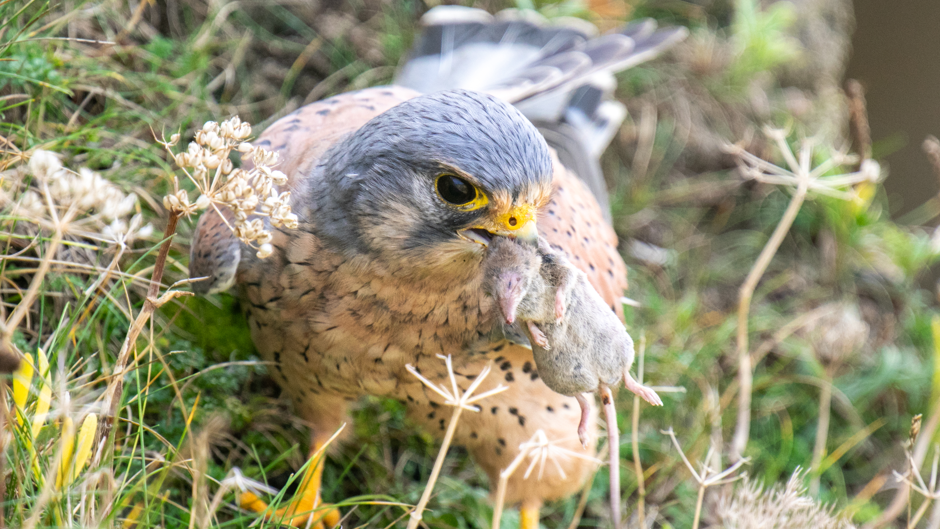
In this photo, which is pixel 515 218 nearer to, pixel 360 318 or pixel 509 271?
pixel 509 271

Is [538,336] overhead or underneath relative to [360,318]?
overhead

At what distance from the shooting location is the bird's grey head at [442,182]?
206 centimetres

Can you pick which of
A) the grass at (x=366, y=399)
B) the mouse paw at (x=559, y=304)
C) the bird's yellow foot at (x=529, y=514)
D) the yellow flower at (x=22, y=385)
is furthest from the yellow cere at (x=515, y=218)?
the bird's yellow foot at (x=529, y=514)

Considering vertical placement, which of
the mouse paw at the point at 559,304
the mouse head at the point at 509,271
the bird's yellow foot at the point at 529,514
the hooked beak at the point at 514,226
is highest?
the hooked beak at the point at 514,226

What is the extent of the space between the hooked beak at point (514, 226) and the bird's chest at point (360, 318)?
0.91 feet

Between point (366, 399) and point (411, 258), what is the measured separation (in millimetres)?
1575

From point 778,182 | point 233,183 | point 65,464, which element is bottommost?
point 778,182

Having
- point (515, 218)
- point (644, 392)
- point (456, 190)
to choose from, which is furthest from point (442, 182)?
point (644, 392)

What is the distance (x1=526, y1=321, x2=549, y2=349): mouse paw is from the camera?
211 centimetres

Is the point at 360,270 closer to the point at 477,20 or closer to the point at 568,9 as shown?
the point at 477,20

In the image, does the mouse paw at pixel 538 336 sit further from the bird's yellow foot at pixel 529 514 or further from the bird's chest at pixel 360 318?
the bird's yellow foot at pixel 529 514

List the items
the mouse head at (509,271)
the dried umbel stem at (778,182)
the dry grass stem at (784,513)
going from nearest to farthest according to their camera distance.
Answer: the mouse head at (509,271) → the dry grass stem at (784,513) → the dried umbel stem at (778,182)

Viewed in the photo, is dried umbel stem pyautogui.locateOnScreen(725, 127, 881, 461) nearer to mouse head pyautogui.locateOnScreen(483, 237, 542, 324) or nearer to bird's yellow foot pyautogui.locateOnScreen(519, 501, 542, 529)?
bird's yellow foot pyautogui.locateOnScreen(519, 501, 542, 529)

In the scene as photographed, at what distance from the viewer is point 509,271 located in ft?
6.68
